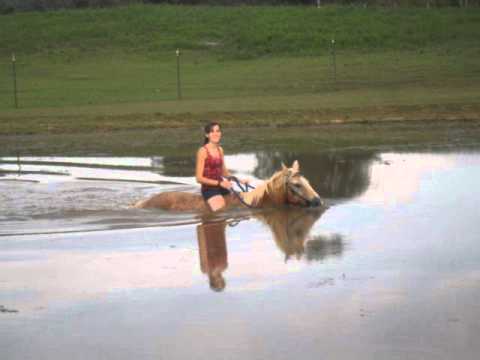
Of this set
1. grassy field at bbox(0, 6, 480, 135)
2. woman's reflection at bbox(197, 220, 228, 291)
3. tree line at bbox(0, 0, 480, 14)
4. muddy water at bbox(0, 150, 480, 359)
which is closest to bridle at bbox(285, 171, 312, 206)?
muddy water at bbox(0, 150, 480, 359)

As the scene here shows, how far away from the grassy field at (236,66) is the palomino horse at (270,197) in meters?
12.9

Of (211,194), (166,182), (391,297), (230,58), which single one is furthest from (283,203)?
(230,58)

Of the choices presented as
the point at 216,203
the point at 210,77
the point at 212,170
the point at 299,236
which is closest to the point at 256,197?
the point at 216,203

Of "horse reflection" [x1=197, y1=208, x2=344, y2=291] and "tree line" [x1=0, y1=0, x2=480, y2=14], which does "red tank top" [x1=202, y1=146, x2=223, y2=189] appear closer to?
"horse reflection" [x1=197, y1=208, x2=344, y2=291]

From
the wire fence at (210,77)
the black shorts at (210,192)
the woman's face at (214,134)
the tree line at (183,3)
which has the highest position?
the tree line at (183,3)

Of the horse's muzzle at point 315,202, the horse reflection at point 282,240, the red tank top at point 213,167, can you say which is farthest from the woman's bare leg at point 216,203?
the horse's muzzle at point 315,202

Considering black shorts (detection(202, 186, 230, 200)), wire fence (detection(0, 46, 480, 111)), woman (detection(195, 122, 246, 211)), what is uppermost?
woman (detection(195, 122, 246, 211))

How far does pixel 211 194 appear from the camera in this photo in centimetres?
1522

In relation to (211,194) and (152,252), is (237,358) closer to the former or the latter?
(152,252)

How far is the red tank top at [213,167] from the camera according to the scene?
589 inches

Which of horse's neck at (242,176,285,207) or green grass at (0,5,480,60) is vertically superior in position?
green grass at (0,5,480,60)

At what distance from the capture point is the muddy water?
8.49m

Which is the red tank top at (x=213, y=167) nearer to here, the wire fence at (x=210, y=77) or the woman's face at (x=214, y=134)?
the woman's face at (x=214, y=134)

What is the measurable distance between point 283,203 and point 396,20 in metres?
41.5
